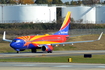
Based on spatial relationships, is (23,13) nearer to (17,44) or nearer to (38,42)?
(38,42)

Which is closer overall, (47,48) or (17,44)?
(17,44)

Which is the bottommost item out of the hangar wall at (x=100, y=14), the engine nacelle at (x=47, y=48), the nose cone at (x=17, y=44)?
the engine nacelle at (x=47, y=48)

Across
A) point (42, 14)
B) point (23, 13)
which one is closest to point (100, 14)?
point (42, 14)

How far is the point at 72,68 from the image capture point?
3033 centimetres

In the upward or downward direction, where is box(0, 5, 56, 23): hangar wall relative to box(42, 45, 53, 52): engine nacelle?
upward

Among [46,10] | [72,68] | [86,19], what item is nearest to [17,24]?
[46,10]

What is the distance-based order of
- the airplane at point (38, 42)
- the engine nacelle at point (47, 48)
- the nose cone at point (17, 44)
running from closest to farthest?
the nose cone at point (17, 44) < the airplane at point (38, 42) < the engine nacelle at point (47, 48)

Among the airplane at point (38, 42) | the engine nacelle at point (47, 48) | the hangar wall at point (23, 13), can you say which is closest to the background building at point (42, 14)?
the hangar wall at point (23, 13)

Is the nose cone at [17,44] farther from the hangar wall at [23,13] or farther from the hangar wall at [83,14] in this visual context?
the hangar wall at [83,14]

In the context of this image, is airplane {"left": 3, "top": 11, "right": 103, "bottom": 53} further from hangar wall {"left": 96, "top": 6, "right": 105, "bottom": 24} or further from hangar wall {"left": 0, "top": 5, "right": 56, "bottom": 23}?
hangar wall {"left": 96, "top": 6, "right": 105, "bottom": 24}

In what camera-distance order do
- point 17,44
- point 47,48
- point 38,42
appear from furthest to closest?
point 38,42
point 47,48
point 17,44

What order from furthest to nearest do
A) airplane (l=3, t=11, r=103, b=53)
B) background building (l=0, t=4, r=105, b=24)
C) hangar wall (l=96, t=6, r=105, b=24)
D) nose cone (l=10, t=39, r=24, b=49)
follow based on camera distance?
hangar wall (l=96, t=6, r=105, b=24) → background building (l=0, t=4, r=105, b=24) → airplane (l=3, t=11, r=103, b=53) → nose cone (l=10, t=39, r=24, b=49)

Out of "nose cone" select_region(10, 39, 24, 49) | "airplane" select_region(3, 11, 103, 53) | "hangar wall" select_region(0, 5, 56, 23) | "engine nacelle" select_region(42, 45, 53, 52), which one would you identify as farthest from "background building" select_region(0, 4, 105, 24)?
"nose cone" select_region(10, 39, 24, 49)

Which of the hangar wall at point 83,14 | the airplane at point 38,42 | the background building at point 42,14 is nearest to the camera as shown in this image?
the airplane at point 38,42
